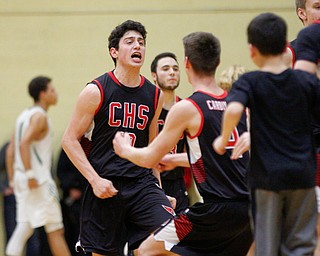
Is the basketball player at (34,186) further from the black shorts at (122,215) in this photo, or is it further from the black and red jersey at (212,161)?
the black and red jersey at (212,161)

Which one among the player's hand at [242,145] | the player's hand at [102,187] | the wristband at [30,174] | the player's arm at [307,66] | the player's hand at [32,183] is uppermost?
the player's arm at [307,66]

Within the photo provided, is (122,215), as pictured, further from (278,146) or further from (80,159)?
(278,146)

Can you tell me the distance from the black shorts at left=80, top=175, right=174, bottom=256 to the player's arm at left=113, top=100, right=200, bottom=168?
3.76 ft

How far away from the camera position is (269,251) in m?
4.07

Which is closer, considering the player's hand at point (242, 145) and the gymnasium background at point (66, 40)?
the player's hand at point (242, 145)

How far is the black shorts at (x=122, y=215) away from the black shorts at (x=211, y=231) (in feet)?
2.45

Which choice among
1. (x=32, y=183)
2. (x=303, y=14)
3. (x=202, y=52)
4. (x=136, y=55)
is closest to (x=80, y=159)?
(x=136, y=55)

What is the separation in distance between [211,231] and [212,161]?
47 centimetres

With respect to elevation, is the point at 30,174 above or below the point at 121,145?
below

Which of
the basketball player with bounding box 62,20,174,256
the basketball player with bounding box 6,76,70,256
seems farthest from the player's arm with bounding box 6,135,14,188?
the basketball player with bounding box 62,20,174,256

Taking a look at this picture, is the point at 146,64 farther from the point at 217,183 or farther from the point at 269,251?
the point at 269,251

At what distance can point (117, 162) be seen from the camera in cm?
588

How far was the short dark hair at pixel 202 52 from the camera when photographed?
15.8ft

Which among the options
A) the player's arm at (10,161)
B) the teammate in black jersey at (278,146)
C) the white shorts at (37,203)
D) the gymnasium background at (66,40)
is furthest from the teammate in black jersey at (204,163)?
the gymnasium background at (66,40)
